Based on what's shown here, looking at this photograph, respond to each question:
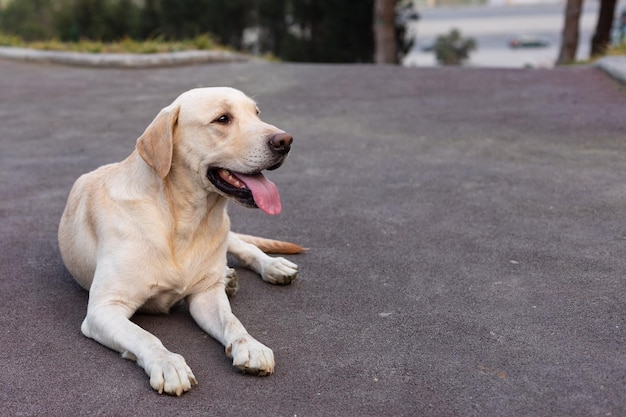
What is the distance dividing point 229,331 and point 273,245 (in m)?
1.47

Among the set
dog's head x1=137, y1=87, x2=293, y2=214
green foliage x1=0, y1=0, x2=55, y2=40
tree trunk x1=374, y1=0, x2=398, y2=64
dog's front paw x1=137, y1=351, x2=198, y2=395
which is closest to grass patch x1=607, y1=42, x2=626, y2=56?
tree trunk x1=374, y1=0, x2=398, y2=64

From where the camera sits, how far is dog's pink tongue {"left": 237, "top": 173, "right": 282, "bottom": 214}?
3.78m

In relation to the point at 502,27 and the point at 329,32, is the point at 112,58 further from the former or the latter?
the point at 502,27

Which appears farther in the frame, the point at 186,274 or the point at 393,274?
the point at 393,274

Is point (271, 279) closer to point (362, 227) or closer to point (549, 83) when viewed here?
point (362, 227)

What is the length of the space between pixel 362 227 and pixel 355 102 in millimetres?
5655

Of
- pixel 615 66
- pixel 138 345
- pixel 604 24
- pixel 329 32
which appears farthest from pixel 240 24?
pixel 138 345

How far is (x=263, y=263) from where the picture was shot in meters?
4.77

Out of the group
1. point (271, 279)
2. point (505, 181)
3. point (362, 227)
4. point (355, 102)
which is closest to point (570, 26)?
point (355, 102)

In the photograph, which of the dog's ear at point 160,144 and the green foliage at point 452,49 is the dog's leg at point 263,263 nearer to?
the dog's ear at point 160,144

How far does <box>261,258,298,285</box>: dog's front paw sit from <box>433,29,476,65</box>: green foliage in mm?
29248

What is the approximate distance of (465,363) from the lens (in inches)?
142

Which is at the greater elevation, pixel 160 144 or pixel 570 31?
pixel 160 144

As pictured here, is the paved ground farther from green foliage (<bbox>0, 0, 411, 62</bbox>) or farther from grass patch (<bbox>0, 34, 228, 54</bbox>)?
green foliage (<bbox>0, 0, 411, 62</bbox>)
